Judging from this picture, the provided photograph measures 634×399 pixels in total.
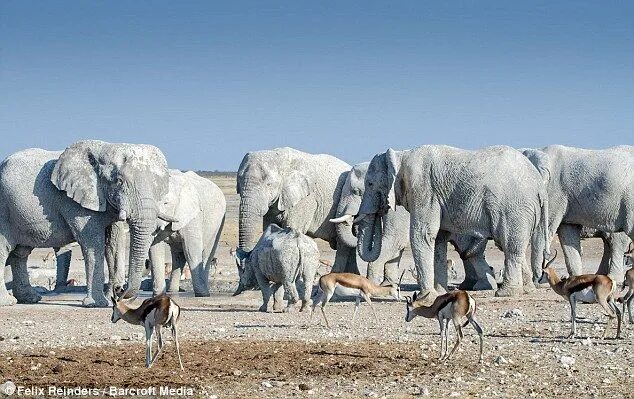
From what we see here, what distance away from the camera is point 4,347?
13594 mm

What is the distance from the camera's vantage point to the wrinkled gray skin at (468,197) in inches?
782

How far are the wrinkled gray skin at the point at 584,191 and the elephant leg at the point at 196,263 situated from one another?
22.2 ft

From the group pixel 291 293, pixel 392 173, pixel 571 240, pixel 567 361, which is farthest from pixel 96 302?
pixel 567 361

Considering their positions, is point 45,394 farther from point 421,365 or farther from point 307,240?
point 307,240

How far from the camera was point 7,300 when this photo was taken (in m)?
20.1

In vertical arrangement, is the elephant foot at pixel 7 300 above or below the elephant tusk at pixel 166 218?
below

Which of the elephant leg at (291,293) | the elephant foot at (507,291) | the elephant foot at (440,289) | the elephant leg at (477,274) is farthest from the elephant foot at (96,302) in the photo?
the elephant leg at (477,274)

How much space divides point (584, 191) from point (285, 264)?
7.49m

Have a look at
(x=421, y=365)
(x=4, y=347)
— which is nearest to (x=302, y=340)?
(x=421, y=365)

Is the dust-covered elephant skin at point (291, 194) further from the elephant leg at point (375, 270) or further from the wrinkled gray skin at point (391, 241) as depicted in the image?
the elephant leg at point (375, 270)

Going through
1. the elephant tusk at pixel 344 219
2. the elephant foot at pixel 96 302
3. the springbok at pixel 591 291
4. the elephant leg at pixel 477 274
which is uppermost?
the springbok at pixel 591 291

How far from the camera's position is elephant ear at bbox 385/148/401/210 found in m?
20.1

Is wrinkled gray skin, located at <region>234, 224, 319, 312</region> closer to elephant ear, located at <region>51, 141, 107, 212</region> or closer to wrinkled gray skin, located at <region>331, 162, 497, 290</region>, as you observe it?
elephant ear, located at <region>51, 141, 107, 212</region>

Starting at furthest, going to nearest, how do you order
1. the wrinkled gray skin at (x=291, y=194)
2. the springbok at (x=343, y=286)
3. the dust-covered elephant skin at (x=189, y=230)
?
the dust-covered elephant skin at (x=189, y=230) → the wrinkled gray skin at (x=291, y=194) → the springbok at (x=343, y=286)
